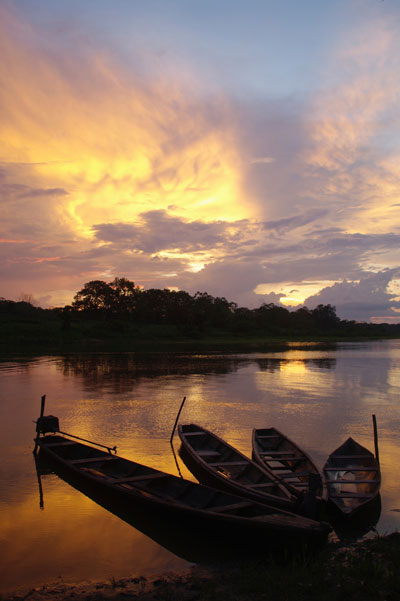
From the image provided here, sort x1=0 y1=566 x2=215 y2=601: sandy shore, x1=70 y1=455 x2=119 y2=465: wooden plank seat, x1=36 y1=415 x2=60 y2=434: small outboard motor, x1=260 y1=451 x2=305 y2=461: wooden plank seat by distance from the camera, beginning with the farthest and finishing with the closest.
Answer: x1=36 y1=415 x2=60 y2=434: small outboard motor < x1=260 y1=451 x2=305 y2=461: wooden plank seat < x1=70 y1=455 x2=119 y2=465: wooden plank seat < x1=0 y1=566 x2=215 y2=601: sandy shore

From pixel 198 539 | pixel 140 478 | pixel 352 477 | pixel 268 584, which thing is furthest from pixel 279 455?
pixel 268 584

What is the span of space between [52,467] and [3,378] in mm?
22201

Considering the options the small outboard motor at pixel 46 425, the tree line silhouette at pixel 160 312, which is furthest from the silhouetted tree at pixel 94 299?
the small outboard motor at pixel 46 425

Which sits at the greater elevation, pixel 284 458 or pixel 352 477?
pixel 284 458

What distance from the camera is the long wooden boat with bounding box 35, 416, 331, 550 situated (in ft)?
24.1

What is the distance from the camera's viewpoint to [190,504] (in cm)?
915

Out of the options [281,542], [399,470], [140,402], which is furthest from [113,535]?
[140,402]

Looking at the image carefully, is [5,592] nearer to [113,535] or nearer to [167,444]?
[113,535]

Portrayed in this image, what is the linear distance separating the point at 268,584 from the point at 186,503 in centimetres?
295

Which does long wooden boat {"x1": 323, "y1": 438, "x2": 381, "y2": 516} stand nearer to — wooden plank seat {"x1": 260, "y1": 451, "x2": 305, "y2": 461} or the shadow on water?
wooden plank seat {"x1": 260, "y1": 451, "x2": 305, "y2": 461}

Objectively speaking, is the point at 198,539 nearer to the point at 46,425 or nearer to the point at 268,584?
the point at 268,584

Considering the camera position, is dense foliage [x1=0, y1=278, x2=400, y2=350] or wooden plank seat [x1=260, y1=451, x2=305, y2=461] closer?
wooden plank seat [x1=260, y1=451, x2=305, y2=461]

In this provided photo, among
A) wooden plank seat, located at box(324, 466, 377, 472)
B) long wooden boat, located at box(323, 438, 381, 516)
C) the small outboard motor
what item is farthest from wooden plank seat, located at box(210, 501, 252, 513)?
the small outboard motor

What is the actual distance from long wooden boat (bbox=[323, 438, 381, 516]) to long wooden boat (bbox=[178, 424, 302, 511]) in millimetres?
1042
